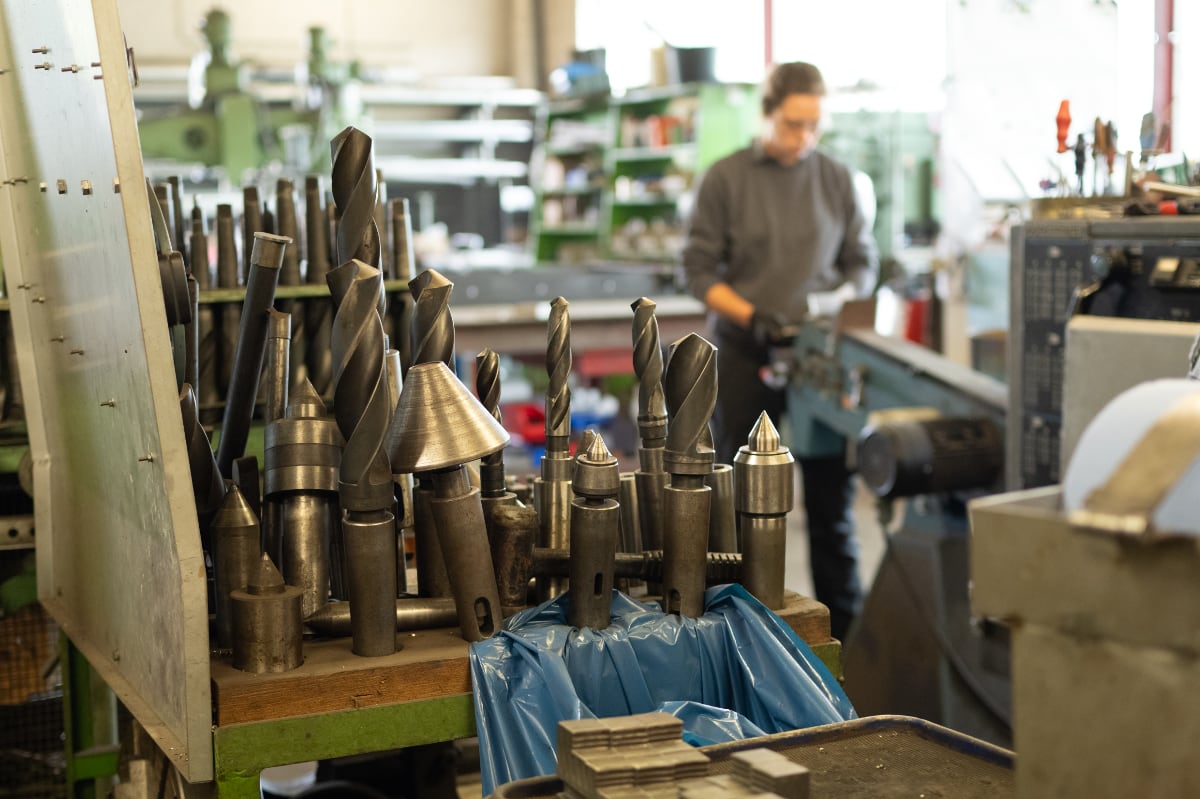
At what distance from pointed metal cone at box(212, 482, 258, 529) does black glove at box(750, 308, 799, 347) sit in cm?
218

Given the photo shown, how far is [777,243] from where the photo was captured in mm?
3545

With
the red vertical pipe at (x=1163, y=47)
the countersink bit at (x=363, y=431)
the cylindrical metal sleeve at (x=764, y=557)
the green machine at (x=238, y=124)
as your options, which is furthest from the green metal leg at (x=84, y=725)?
the red vertical pipe at (x=1163, y=47)

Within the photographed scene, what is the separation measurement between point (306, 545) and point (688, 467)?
0.38 meters

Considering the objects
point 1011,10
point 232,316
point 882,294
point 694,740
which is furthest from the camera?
point 882,294

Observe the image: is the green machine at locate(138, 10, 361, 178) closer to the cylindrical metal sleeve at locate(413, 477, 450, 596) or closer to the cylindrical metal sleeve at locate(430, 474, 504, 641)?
the cylindrical metal sleeve at locate(413, 477, 450, 596)

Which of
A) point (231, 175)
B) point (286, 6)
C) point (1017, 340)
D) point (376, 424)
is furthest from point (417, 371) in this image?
point (286, 6)

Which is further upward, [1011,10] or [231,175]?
[1011,10]

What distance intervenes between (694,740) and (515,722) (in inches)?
7.0

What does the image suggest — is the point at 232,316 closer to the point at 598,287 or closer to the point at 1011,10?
the point at 1011,10

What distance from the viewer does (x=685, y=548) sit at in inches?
51.2

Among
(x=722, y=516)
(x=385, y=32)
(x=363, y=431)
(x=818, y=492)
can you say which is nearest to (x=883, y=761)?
(x=722, y=516)

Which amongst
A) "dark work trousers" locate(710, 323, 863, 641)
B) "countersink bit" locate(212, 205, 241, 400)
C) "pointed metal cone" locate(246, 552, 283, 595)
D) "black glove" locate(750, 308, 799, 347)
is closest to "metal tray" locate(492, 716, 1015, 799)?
"pointed metal cone" locate(246, 552, 283, 595)

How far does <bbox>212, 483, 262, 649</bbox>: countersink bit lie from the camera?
1241 millimetres

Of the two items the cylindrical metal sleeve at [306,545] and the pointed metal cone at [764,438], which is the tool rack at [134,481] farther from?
the pointed metal cone at [764,438]
